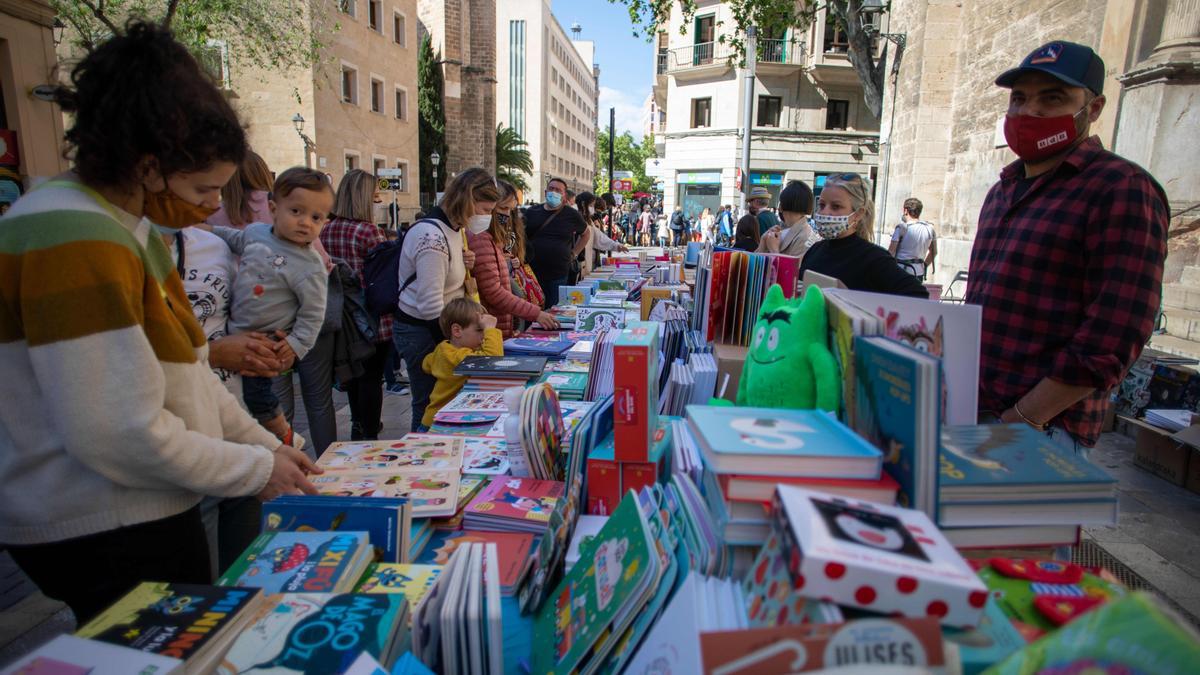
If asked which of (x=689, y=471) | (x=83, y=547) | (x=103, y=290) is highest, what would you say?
(x=103, y=290)

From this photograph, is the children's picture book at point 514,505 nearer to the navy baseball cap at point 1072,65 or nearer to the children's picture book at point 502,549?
the children's picture book at point 502,549

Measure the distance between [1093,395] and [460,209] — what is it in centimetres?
306

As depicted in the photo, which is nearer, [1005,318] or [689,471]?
[689,471]

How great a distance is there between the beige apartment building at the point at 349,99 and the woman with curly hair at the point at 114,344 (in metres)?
21.9

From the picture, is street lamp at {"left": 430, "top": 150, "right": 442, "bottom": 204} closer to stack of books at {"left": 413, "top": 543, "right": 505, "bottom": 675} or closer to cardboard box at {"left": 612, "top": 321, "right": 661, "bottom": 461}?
cardboard box at {"left": 612, "top": 321, "right": 661, "bottom": 461}

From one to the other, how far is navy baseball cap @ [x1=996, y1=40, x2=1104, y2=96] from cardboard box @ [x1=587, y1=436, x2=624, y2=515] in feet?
6.13

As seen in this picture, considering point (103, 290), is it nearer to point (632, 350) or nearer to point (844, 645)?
point (632, 350)

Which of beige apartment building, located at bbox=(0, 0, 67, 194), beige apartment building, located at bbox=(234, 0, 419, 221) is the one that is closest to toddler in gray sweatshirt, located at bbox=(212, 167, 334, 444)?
beige apartment building, located at bbox=(0, 0, 67, 194)

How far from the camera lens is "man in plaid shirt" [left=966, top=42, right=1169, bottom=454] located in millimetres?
1895

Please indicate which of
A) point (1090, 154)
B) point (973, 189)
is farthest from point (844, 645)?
point (973, 189)

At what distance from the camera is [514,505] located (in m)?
1.79

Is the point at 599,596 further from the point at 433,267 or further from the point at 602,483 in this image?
the point at 433,267

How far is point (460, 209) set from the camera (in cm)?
356

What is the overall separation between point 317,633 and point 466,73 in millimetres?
40667
